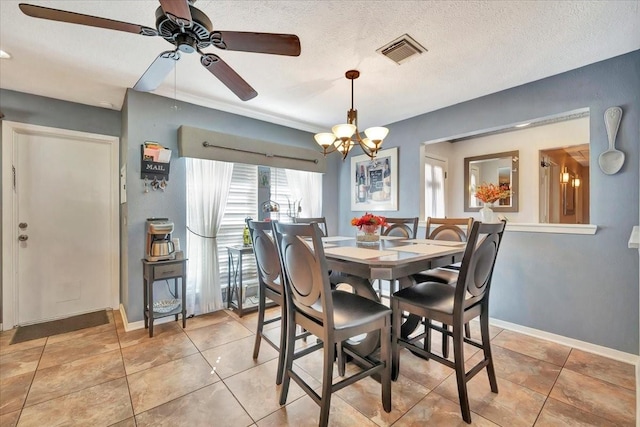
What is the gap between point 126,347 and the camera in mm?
2393

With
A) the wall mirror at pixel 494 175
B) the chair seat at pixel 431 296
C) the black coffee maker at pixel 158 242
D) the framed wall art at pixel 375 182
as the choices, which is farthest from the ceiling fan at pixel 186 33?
the wall mirror at pixel 494 175

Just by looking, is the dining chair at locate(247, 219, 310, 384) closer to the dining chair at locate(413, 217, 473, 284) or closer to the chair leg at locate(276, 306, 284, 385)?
the chair leg at locate(276, 306, 284, 385)

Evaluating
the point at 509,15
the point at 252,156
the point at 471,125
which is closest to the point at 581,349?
the point at 471,125

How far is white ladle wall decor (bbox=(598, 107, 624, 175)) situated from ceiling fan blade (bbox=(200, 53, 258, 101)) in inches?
107

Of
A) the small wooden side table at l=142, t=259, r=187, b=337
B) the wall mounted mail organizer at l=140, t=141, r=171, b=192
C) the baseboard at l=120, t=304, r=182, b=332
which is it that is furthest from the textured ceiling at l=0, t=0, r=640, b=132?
the baseboard at l=120, t=304, r=182, b=332

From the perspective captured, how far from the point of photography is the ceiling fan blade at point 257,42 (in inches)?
54.1

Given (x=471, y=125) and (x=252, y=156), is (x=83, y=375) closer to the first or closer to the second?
(x=252, y=156)

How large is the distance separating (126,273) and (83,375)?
103cm

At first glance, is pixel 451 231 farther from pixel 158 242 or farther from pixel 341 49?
pixel 158 242

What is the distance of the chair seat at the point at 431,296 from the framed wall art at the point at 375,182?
1.97m

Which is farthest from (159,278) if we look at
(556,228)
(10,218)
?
(556,228)

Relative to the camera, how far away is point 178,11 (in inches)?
44.2

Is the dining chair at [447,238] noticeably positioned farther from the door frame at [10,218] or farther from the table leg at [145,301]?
the door frame at [10,218]

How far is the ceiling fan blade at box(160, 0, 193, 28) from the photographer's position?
1.07 meters
